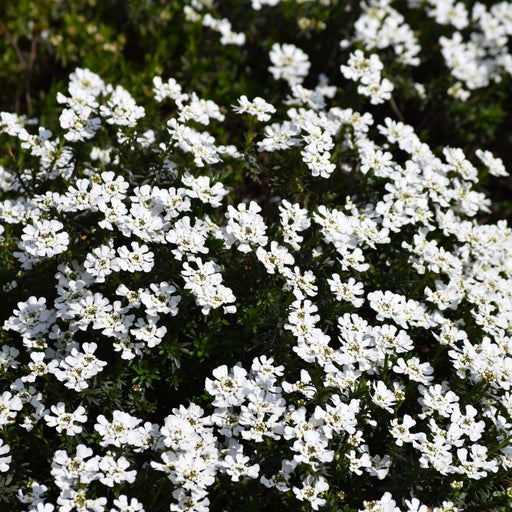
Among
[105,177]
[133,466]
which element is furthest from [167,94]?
[133,466]

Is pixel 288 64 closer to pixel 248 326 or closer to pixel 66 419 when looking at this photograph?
pixel 248 326

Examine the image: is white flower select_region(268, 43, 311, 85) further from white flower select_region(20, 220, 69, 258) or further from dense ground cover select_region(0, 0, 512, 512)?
white flower select_region(20, 220, 69, 258)

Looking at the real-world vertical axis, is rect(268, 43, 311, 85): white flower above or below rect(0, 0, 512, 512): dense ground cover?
above

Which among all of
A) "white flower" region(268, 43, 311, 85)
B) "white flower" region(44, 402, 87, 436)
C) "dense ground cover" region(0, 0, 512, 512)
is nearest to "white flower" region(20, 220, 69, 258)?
"dense ground cover" region(0, 0, 512, 512)

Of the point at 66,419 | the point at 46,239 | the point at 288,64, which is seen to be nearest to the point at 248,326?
the point at 66,419

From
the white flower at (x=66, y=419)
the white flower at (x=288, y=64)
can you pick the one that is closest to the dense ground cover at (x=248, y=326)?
the white flower at (x=66, y=419)

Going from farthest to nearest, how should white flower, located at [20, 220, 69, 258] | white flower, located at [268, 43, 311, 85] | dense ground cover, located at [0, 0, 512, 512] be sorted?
white flower, located at [268, 43, 311, 85]
white flower, located at [20, 220, 69, 258]
dense ground cover, located at [0, 0, 512, 512]

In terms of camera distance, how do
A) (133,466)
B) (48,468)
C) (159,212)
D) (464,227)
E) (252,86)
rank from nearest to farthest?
(133,466) < (48,468) < (159,212) < (464,227) < (252,86)

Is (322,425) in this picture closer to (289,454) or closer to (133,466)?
(289,454)

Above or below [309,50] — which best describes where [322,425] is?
below
